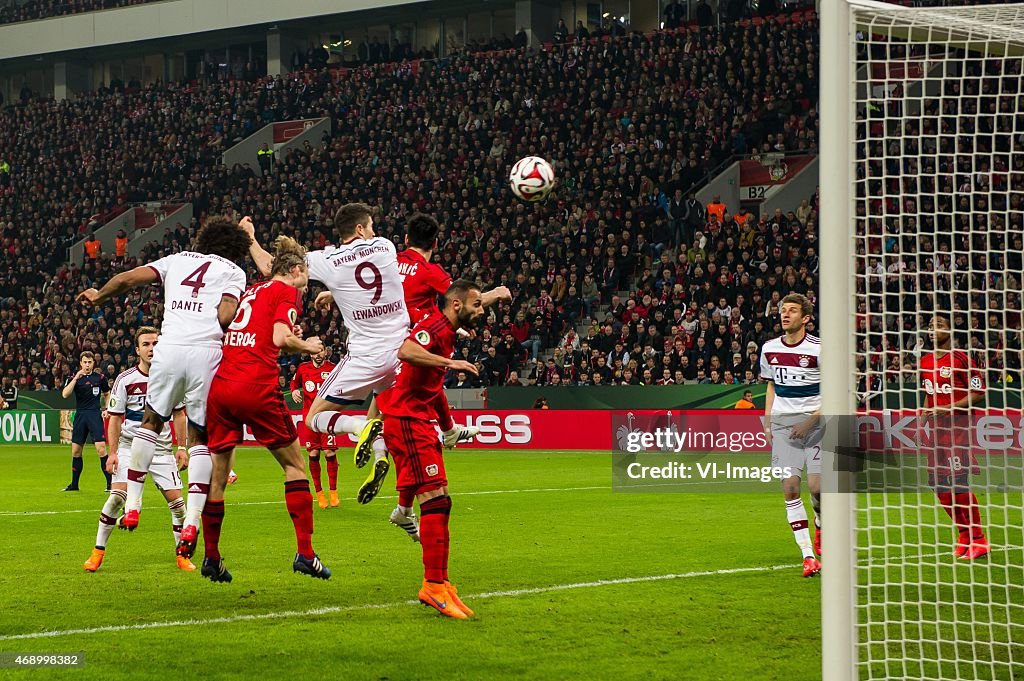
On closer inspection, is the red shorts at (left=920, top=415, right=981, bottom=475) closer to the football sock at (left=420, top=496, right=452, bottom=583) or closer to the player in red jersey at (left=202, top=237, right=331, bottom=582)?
the football sock at (left=420, top=496, right=452, bottom=583)

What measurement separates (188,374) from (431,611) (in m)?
2.41

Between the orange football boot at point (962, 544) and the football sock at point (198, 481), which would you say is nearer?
the football sock at point (198, 481)

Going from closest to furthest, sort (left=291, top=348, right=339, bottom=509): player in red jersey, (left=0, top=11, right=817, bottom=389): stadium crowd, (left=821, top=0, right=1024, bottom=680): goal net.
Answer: (left=821, top=0, right=1024, bottom=680): goal net → (left=291, top=348, right=339, bottom=509): player in red jersey → (left=0, top=11, right=817, bottom=389): stadium crowd

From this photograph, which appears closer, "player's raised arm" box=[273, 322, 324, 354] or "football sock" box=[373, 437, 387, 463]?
"player's raised arm" box=[273, 322, 324, 354]

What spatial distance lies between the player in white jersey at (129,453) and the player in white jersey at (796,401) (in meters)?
4.72

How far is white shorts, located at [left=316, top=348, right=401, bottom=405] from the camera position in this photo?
10391mm

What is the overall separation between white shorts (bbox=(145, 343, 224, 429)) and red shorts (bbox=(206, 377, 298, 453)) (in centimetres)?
12

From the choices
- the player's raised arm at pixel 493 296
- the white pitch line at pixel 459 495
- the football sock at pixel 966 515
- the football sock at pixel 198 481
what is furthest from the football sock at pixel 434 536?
the white pitch line at pixel 459 495

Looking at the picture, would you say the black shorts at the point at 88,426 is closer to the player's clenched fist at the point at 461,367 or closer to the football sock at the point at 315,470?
the football sock at the point at 315,470

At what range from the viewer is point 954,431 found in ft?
32.1

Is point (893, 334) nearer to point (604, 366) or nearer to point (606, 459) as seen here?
point (606, 459)

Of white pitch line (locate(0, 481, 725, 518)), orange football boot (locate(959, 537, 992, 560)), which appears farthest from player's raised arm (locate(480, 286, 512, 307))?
white pitch line (locate(0, 481, 725, 518))

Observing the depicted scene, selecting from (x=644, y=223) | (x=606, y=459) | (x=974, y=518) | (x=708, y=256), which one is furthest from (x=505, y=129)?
(x=974, y=518)

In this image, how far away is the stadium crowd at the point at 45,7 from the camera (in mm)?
45469
